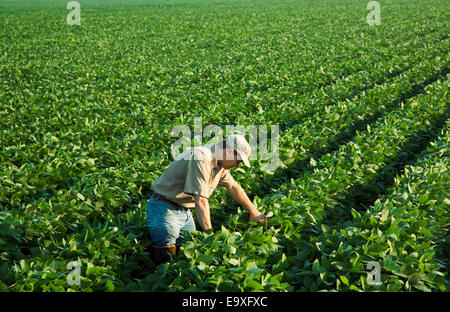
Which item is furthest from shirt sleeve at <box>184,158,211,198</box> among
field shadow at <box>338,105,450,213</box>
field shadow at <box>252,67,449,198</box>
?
field shadow at <box>338,105,450,213</box>

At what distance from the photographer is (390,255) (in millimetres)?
3518

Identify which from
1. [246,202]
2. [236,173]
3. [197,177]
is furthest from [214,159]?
[236,173]

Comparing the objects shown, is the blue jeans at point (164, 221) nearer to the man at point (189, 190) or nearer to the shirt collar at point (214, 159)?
the man at point (189, 190)

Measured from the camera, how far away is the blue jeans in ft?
12.9

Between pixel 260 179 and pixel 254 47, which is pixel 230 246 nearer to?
pixel 260 179

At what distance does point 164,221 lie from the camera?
12.9 feet

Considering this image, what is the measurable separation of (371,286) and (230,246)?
4.23 feet

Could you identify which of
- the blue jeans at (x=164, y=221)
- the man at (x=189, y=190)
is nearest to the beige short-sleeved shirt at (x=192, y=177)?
the man at (x=189, y=190)

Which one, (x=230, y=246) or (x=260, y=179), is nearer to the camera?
(x=230, y=246)

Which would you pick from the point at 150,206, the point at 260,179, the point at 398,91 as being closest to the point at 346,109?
the point at 398,91

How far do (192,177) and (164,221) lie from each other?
0.64m

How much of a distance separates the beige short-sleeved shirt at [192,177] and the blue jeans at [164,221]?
10cm

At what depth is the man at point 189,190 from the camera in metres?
3.66

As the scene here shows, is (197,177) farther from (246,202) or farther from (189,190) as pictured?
(246,202)
